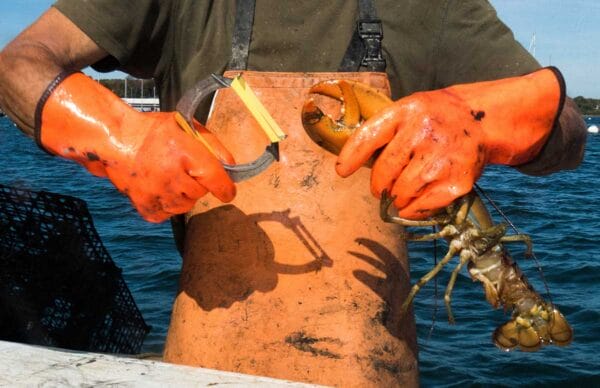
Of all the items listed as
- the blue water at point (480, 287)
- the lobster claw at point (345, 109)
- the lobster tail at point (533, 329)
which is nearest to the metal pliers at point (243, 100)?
the lobster claw at point (345, 109)

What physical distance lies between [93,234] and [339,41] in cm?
278

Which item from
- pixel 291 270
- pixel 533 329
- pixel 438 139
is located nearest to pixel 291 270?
pixel 291 270

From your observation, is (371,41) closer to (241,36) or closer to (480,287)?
(241,36)

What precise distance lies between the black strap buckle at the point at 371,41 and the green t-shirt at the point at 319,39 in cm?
7

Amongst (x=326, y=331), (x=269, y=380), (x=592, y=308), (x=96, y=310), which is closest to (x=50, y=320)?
(x=96, y=310)

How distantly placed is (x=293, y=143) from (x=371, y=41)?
1.58 feet

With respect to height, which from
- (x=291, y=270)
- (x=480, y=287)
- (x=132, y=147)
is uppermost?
(x=132, y=147)

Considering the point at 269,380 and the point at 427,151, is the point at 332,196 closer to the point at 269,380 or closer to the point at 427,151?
the point at 427,151

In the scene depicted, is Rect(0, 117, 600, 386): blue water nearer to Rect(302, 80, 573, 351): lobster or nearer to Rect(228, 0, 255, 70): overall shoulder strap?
Rect(302, 80, 573, 351): lobster

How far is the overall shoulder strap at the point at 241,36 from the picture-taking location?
2668 millimetres

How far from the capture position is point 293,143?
2584mm

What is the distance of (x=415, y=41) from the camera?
274cm

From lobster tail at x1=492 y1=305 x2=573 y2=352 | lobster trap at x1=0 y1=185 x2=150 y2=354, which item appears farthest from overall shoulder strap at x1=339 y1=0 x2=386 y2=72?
lobster trap at x1=0 y1=185 x2=150 y2=354

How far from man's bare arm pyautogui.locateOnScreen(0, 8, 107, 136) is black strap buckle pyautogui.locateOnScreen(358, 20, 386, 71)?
0.96 metres
